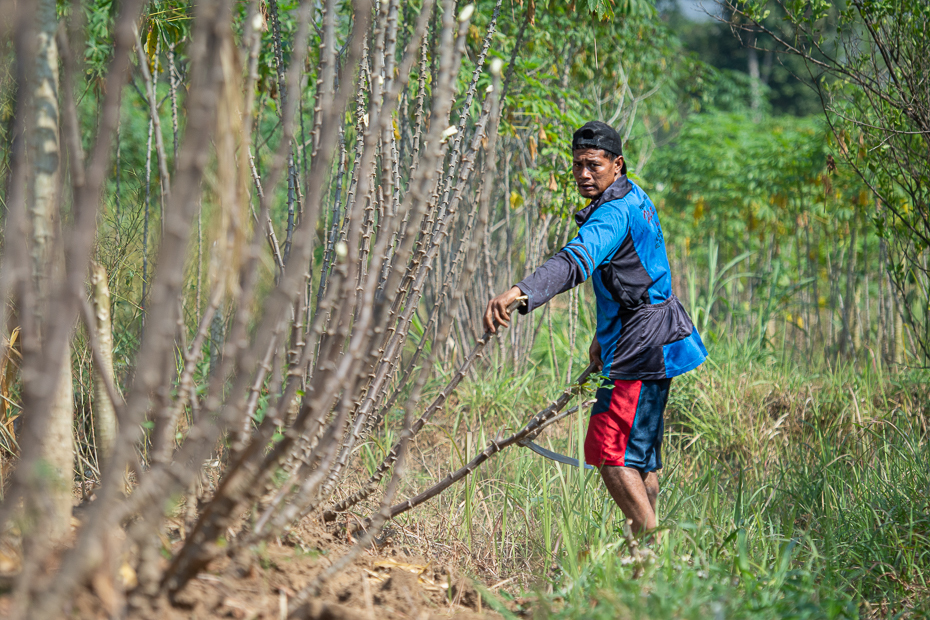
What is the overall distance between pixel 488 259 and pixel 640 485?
2.45 meters

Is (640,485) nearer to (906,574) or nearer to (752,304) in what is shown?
(906,574)

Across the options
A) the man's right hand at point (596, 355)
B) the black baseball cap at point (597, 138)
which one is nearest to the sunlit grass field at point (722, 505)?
the man's right hand at point (596, 355)

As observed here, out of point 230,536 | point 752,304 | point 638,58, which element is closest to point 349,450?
point 230,536

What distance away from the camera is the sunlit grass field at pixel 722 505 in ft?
5.86

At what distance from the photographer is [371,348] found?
5.69 feet

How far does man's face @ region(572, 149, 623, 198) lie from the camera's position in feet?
8.46

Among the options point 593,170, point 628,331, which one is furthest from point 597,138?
point 628,331

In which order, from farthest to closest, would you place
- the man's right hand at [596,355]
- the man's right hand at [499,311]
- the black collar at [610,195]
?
the man's right hand at [596,355]
the black collar at [610,195]
the man's right hand at [499,311]

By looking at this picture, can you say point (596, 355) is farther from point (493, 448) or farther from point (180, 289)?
point (180, 289)

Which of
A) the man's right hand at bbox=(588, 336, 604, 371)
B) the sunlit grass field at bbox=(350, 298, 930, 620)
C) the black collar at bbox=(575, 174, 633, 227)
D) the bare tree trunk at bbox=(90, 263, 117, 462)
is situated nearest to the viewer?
the sunlit grass field at bbox=(350, 298, 930, 620)

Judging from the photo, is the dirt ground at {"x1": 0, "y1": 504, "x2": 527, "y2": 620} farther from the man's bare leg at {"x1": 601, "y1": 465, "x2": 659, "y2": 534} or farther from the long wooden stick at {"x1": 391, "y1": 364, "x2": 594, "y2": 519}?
the man's bare leg at {"x1": 601, "y1": 465, "x2": 659, "y2": 534}

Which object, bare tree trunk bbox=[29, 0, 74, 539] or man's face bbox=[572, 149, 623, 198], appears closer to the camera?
bare tree trunk bbox=[29, 0, 74, 539]

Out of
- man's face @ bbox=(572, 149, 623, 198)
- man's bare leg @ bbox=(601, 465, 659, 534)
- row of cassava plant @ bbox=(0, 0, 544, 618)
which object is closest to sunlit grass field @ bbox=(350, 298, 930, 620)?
man's bare leg @ bbox=(601, 465, 659, 534)

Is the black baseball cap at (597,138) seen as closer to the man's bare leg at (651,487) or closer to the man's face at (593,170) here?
the man's face at (593,170)
